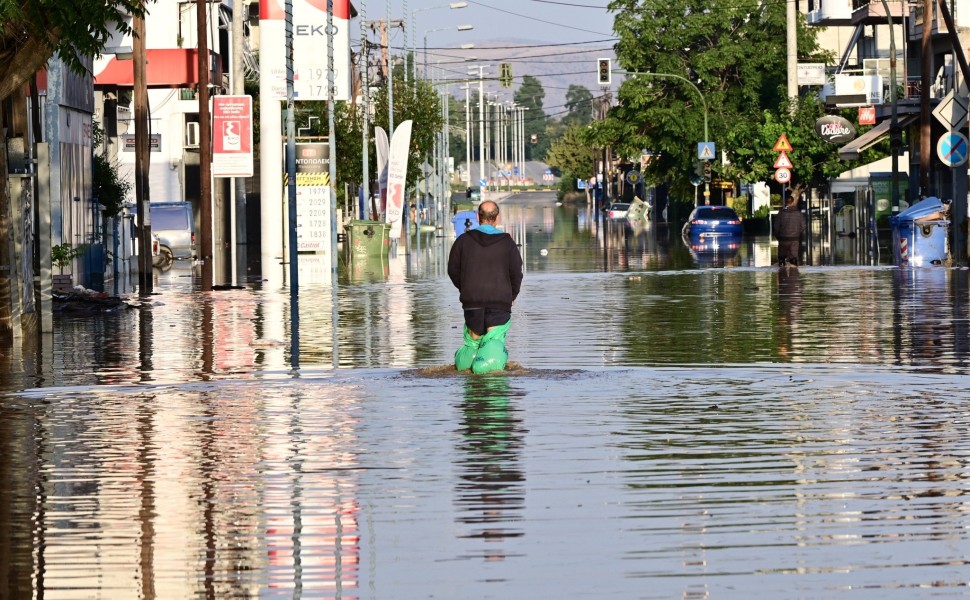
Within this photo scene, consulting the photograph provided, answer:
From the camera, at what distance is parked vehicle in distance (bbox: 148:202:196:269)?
57.3 metres

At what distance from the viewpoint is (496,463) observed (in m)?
12.1

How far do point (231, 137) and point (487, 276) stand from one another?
85.4 ft

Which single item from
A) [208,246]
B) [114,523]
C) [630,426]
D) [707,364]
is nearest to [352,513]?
[114,523]

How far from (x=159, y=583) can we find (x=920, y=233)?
36.9 metres

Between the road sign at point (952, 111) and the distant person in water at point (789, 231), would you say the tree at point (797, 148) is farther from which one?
the road sign at point (952, 111)

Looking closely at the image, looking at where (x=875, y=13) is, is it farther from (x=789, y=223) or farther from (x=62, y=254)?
(x=62, y=254)

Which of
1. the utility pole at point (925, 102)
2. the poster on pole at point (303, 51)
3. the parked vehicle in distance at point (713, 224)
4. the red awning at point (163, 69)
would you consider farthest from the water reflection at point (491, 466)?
the parked vehicle in distance at point (713, 224)

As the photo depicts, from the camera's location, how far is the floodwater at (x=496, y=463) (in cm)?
850

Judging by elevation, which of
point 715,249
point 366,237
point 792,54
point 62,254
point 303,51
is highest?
point 792,54

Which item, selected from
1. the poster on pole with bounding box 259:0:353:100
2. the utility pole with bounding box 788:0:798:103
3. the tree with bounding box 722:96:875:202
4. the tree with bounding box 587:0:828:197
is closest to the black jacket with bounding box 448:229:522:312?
the poster on pole with bounding box 259:0:353:100

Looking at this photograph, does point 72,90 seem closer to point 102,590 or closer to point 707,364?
point 707,364

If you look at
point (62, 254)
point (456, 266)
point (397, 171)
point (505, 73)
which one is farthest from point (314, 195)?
point (505, 73)

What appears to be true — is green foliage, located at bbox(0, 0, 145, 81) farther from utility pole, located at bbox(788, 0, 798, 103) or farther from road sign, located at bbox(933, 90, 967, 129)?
utility pole, located at bbox(788, 0, 798, 103)

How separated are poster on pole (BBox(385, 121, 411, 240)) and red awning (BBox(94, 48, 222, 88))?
21.7ft
